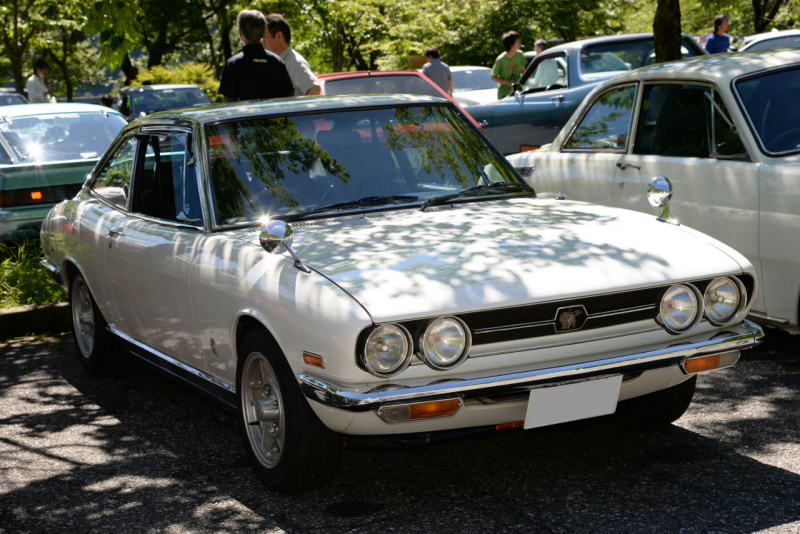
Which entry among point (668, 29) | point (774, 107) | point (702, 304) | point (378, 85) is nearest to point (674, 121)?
point (774, 107)

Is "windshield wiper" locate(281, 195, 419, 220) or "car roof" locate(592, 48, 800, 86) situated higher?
"car roof" locate(592, 48, 800, 86)

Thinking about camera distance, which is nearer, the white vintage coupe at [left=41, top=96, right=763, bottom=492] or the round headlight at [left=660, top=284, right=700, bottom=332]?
the white vintage coupe at [left=41, top=96, right=763, bottom=492]

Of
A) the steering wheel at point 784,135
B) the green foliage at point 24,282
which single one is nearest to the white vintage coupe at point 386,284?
the steering wheel at point 784,135

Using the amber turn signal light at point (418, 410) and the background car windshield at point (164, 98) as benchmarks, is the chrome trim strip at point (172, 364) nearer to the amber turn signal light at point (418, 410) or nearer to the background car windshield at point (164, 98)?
the amber turn signal light at point (418, 410)

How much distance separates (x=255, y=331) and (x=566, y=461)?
146 centimetres

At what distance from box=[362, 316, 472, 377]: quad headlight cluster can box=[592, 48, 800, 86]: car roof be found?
3.14m

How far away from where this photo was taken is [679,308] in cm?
422

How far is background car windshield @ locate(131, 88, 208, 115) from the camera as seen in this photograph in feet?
70.0

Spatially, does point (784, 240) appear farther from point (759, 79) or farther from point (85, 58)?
point (85, 58)

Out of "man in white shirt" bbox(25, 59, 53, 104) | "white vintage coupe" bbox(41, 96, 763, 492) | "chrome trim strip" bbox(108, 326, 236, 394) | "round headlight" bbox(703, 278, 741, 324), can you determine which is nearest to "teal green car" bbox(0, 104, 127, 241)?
"chrome trim strip" bbox(108, 326, 236, 394)

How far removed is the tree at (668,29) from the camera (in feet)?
32.7

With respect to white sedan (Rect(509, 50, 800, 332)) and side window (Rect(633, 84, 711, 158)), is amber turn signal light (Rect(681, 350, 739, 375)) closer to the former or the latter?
white sedan (Rect(509, 50, 800, 332))

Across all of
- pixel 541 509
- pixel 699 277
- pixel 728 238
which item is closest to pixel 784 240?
pixel 728 238

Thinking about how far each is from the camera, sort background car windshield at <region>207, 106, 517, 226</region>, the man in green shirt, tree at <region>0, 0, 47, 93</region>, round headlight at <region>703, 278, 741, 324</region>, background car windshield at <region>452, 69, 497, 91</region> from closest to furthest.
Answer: round headlight at <region>703, 278, 741, 324</region> → background car windshield at <region>207, 106, 517, 226</region> → the man in green shirt → background car windshield at <region>452, 69, 497, 91</region> → tree at <region>0, 0, 47, 93</region>
